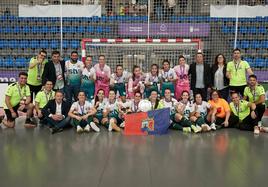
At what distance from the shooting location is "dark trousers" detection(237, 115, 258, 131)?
23.6 feet

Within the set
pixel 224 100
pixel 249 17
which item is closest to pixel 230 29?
pixel 249 17

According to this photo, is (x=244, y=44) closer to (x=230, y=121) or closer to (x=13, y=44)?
(x=230, y=121)

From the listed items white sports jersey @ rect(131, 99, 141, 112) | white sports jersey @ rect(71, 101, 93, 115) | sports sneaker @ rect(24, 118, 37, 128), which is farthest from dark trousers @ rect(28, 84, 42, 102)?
white sports jersey @ rect(131, 99, 141, 112)

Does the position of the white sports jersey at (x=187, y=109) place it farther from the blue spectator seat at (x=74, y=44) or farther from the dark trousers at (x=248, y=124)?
the blue spectator seat at (x=74, y=44)

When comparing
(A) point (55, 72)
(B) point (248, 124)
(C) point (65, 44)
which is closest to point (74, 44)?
Result: (C) point (65, 44)

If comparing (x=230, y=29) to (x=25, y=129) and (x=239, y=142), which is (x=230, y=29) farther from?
(x=25, y=129)

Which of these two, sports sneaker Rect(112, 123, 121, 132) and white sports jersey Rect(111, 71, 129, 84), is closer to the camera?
sports sneaker Rect(112, 123, 121, 132)

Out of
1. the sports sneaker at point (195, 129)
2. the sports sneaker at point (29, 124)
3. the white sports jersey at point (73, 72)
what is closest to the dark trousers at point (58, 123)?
the sports sneaker at point (29, 124)

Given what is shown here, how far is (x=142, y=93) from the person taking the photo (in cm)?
782

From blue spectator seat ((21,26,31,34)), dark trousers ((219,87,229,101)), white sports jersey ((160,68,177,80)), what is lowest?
dark trousers ((219,87,229,101))

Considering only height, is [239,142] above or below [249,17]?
below

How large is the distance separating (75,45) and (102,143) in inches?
307

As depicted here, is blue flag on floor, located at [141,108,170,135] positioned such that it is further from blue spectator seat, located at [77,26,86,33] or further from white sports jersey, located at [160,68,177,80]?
blue spectator seat, located at [77,26,86,33]

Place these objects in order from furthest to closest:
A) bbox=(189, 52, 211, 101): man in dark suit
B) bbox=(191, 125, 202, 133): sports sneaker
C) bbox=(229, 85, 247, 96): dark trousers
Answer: bbox=(189, 52, 211, 101): man in dark suit
bbox=(229, 85, 247, 96): dark trousers
bbox=(191, 125, 202, 133): sports sneaker
